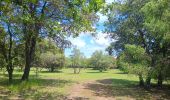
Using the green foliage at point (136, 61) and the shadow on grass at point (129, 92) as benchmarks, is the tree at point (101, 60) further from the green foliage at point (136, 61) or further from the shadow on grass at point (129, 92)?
the green foliage at point (136, 61)

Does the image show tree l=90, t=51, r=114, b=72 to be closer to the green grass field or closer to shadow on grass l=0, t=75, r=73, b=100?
the green grass field

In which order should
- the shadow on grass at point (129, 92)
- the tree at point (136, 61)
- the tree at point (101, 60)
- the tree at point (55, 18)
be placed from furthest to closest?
1. the tree at point (101, 60)
2. the tree at point (136, 61)
3. the shadow on grass at point (129, 92)
4. the tree at point (55, 18)

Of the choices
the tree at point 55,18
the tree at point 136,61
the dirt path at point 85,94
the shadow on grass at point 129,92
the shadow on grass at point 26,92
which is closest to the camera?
the tree at point 55,18

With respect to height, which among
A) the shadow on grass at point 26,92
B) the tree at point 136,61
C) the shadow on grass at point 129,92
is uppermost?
the tree at point 136,61

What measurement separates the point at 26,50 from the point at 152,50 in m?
13.4

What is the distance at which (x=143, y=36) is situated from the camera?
3472 centimetres

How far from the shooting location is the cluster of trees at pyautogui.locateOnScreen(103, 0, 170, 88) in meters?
22.1

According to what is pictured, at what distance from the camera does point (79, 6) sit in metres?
9.65

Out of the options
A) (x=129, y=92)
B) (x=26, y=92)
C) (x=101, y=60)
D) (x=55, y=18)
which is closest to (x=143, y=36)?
(x=129, y=92)

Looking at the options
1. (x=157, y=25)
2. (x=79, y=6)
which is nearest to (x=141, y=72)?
(x=157, y=25)

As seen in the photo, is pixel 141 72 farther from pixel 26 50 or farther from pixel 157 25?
pixel 26 50

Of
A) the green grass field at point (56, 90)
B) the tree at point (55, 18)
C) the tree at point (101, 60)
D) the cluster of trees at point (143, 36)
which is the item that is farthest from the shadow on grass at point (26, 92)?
the tree at point (101, 60)

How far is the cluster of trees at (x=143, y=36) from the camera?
22100mm

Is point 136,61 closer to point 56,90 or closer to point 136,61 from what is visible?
point 136,61
